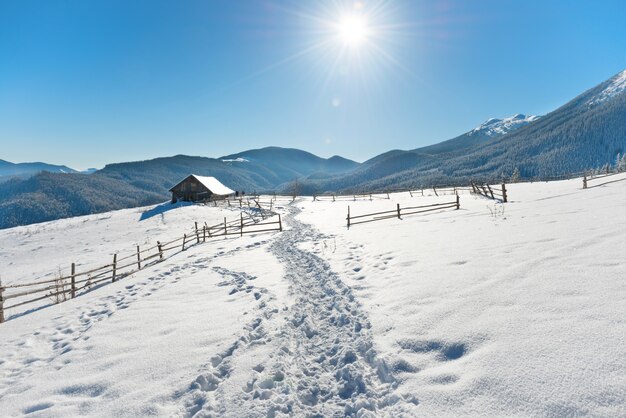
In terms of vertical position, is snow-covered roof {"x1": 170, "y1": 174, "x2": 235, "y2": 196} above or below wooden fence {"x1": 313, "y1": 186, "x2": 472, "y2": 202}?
above

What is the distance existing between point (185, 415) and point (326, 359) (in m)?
2.53

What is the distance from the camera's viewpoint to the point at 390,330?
5.93 metres

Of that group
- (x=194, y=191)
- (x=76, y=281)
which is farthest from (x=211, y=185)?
(x=76, y=281)

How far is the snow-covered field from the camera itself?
13.1ft

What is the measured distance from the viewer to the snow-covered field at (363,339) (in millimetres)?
4008

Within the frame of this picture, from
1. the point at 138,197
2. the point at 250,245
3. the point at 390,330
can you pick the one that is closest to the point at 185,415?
the point at 390,330

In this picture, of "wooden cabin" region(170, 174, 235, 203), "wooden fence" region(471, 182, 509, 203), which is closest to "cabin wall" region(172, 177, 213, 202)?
"wooden cabin" region(170, 174, 235, 203)

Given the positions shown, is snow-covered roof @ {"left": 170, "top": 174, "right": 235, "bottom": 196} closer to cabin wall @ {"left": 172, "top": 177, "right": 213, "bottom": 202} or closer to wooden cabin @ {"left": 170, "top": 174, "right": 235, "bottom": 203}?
wooden cabin @ {"left": 170, "top": 174, "right": 235, "bottom": 203}

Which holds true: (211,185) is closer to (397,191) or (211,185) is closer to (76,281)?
(397,191)

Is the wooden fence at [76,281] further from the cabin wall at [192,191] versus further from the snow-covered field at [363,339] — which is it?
the cabin wall at [192,191]

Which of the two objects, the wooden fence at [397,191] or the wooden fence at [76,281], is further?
the wooden fence at [397,191]

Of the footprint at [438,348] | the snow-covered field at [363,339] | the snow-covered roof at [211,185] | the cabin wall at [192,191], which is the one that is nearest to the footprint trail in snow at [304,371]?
the snow-covered field at [363,339]

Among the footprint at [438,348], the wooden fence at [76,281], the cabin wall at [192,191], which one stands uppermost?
the cabin wall at [192,191]

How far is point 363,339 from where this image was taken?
5773mm
